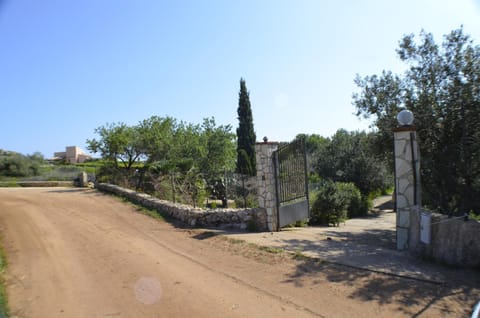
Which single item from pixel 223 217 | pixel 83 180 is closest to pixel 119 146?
pixel 83 180

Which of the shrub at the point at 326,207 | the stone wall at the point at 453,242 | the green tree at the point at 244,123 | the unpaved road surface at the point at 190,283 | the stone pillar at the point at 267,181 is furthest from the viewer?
the green tree at the point at 244,123

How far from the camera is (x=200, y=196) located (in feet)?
40.7

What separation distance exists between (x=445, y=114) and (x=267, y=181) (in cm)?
435

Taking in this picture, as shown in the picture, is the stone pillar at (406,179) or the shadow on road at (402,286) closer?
the shadow on road at (402,286)

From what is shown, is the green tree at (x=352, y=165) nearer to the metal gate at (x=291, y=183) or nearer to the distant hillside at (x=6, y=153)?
the metal gate at (x=291, y=183)

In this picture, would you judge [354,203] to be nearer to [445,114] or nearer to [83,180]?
[445,114]

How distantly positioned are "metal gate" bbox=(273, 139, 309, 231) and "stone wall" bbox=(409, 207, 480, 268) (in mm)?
3583

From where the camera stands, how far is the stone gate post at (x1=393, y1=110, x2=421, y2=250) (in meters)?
6.48

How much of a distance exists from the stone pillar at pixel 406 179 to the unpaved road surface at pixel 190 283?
1.95m

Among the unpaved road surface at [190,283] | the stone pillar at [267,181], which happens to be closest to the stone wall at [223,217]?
the stone pillar at [267,181]

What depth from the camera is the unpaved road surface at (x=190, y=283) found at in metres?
3.91

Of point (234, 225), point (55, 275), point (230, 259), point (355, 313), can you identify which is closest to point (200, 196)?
point (234, 225)

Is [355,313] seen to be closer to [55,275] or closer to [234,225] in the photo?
[55,275]

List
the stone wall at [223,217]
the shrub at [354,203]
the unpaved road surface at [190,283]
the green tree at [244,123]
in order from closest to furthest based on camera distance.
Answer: the unpaved road surface at [190,283]
the stone wall at [223,217]
the shrub at [354,203]
the green tree at [244,123]
